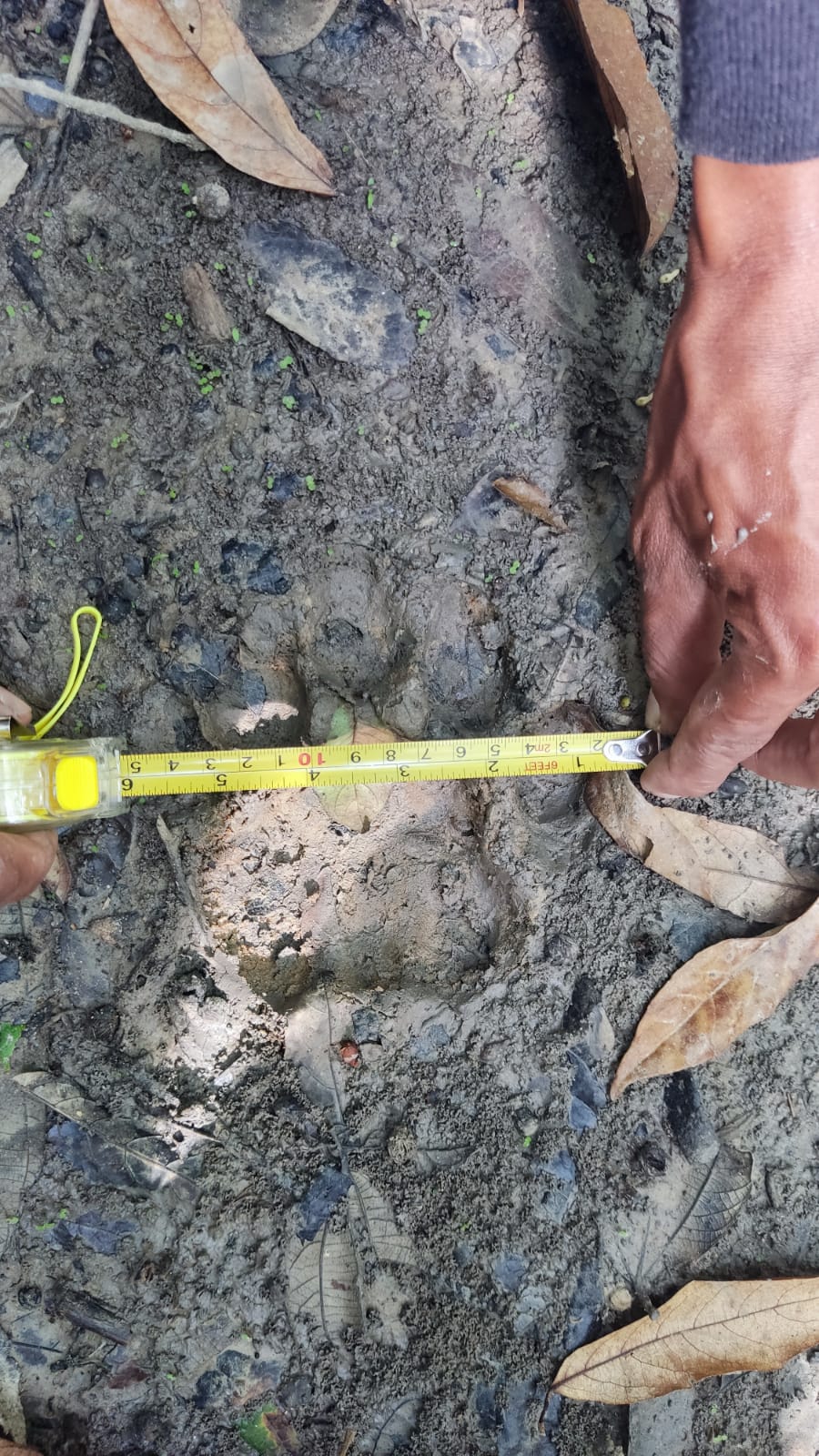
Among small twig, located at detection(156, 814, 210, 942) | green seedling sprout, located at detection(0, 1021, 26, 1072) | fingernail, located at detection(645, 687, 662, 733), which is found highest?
fingernail, located at detection(645, 687, 662, 733)

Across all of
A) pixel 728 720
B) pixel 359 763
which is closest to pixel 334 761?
pixel 359 763

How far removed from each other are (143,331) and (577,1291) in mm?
2644

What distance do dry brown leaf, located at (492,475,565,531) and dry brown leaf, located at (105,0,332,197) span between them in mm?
937

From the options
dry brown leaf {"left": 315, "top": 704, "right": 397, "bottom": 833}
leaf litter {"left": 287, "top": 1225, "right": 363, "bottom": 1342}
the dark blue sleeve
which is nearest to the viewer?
the dark blue sleeve

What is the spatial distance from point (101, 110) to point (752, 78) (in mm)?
1638

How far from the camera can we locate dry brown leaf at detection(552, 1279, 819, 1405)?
6.59 ft

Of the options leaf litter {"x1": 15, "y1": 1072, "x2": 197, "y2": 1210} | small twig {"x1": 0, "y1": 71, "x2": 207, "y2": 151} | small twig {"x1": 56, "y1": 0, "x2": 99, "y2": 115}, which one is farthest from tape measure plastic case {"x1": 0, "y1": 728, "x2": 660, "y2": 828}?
small twig {"x1": 56, "y1": 0, "x2": 99, "y2": 115}

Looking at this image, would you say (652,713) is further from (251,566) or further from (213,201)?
(213,201)

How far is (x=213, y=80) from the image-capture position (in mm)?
2178

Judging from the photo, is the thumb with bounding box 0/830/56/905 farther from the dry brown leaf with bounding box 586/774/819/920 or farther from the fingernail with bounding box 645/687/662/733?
the fingernail with bounding box 645/687/662/733

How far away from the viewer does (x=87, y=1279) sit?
2.09 metres

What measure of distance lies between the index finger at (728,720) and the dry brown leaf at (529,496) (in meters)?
0.65

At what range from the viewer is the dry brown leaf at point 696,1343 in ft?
6.59

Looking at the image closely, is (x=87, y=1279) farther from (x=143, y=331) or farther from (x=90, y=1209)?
(x=143, y=331)
